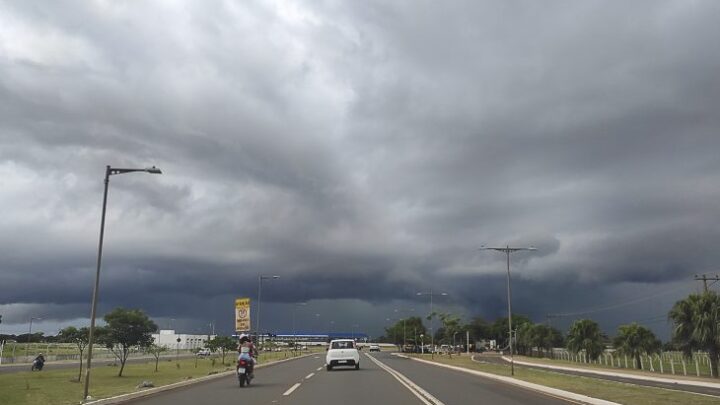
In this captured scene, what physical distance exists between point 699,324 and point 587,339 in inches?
1424

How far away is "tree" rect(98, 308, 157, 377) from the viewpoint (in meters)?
44.5

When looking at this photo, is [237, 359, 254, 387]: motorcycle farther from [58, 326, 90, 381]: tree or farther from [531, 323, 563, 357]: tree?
[531, 323, 563, 357]: tree

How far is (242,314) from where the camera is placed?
117 feet

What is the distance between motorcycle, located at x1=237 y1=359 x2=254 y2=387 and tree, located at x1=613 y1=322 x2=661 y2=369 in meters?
54.9

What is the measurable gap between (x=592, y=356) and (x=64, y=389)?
72624 millimetres

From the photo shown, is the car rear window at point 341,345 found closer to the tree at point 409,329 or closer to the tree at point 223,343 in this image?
the tree at point 223,343

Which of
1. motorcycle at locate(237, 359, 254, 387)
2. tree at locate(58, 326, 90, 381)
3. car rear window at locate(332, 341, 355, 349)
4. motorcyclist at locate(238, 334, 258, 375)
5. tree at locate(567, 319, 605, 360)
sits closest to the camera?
motorcycle at locate(237, 359, 254, 387)

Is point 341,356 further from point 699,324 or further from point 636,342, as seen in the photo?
point 636,342

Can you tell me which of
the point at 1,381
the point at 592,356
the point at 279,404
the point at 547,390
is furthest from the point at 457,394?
the point at 592,356

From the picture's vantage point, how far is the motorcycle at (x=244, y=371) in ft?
84.3

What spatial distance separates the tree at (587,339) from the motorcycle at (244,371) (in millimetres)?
69214

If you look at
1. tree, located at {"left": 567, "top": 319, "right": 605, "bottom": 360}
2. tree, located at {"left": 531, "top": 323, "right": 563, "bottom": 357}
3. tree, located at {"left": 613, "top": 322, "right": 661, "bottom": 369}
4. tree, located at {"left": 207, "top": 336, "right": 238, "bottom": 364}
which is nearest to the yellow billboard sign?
tree, located at {"left": 207, "top": 336, "right": 238, "bottom": 364}

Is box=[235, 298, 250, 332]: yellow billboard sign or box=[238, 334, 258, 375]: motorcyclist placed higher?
box=[235, 298, 250, 332]: yellow billboard sign

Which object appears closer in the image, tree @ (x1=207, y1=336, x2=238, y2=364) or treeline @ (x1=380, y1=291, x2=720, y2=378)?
treeline @ (x1=380, y1=291, x2=720, y2=378)
